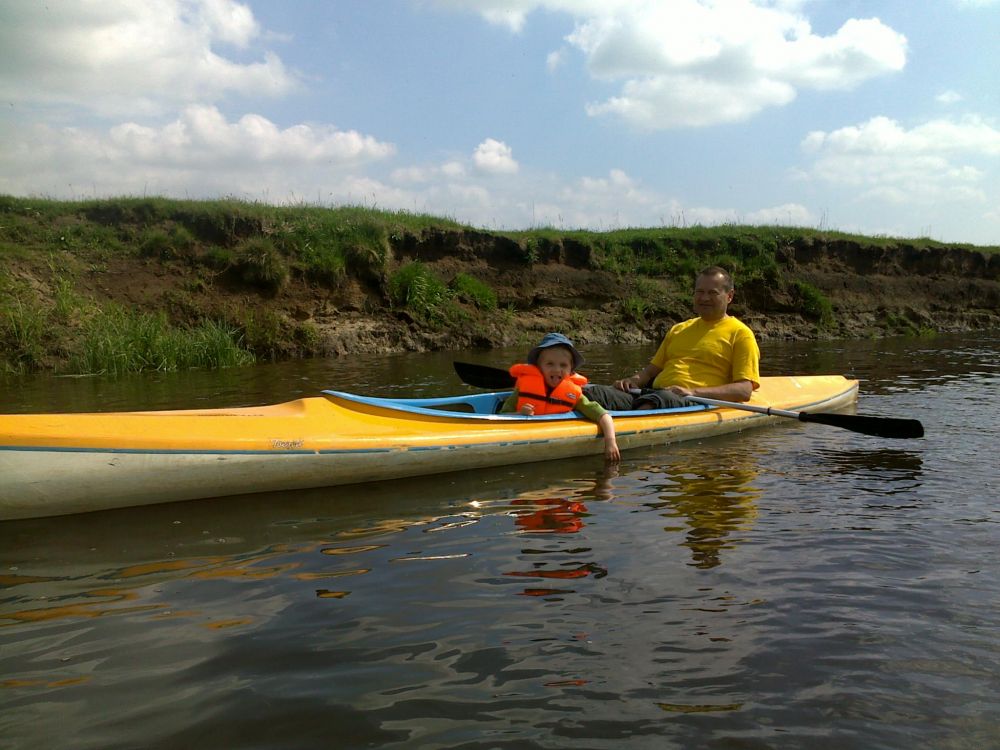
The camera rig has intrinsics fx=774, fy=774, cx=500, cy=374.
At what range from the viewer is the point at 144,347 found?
37.4ft

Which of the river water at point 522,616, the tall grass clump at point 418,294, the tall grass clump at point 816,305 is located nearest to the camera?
the river water at point 522,616

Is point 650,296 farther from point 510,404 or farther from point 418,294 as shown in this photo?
point 510,404

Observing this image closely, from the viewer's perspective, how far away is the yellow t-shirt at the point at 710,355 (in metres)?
6.56

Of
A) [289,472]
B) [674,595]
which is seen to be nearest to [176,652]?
[674,595]

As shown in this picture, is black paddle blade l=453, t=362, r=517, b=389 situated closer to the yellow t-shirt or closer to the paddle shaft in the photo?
the yellow t-shirt

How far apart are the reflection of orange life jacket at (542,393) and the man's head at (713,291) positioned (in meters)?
1.41

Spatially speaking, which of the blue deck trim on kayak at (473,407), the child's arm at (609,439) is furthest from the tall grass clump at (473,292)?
the child's arm at (609,439)

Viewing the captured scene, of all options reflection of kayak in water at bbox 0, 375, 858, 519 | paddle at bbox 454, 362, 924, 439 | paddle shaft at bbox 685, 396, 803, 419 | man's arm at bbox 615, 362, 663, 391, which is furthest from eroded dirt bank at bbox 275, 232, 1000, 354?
reflection of kayak in water at bbox 0, 375, 858, 519

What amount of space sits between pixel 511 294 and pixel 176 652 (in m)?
16.5

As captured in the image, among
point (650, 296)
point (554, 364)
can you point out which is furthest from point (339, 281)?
point (554, 364)

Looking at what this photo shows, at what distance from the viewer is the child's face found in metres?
5.72

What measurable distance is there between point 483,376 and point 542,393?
1.67 meters

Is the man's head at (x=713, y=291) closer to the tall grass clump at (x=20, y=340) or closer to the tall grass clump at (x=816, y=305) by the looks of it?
the tall grass clump at (x=20, y=340)

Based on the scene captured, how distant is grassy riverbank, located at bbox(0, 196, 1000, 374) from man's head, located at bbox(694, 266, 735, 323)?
824 cm
